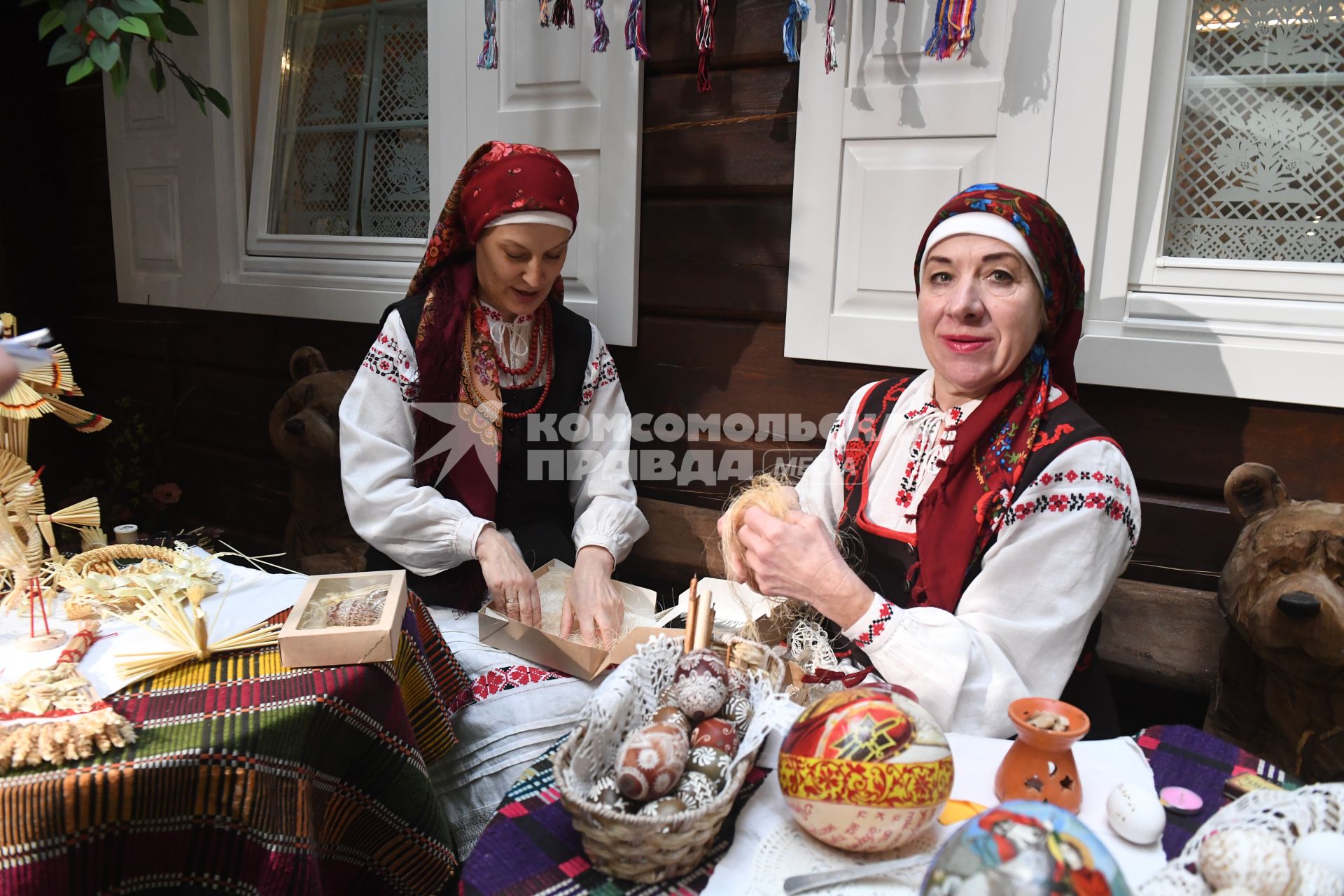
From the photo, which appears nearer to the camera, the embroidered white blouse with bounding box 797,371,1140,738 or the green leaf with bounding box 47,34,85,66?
the embroidered white blouse with bounding box 797,371,1140,738

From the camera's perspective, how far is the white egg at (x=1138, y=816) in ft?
3.17

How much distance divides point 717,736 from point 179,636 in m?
0.96

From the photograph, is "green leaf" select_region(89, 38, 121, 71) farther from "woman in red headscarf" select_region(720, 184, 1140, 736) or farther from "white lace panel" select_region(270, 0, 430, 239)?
"woman in red headscarf" select_region(720, 184, 1140, 736)

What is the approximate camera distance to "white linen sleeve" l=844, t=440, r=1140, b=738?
1.36m

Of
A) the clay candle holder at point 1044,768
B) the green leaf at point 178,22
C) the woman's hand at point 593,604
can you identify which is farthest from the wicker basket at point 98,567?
the green leaf at point 178,22

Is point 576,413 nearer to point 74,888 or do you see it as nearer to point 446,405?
point 446,405

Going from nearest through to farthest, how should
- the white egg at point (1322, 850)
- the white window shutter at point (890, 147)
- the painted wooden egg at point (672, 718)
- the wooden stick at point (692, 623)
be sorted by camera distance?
1. the white egg at point (1322, 850)
2. the painted wooden egg at point (672, 718)
3. the wooden stick at point (692, 623)
4. the white window shutter at point (890, 147)

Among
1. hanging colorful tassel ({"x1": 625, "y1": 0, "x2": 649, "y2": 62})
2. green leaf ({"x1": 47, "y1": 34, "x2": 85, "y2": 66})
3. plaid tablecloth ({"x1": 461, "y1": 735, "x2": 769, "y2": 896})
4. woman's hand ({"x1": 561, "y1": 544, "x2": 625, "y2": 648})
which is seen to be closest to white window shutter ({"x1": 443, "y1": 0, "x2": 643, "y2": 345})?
hanging colorful tassel ({"x1": 625, "y1": 0, "x2": 649, "y2": 62})

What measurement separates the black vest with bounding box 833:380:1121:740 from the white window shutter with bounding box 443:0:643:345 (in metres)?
1.14

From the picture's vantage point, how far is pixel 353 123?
327 centimetres

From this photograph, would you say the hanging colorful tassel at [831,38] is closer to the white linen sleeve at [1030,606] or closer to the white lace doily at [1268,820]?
the white linen sleeve at [1030,606]

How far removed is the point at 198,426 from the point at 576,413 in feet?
8.23

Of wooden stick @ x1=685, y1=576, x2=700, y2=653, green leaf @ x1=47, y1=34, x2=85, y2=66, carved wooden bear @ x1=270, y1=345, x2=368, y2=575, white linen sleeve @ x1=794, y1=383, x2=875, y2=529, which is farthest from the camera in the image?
carved wooden bear @ x1=270, y1=345, x2=368, y2=575

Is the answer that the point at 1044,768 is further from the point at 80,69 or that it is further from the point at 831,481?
the point at 80,69
